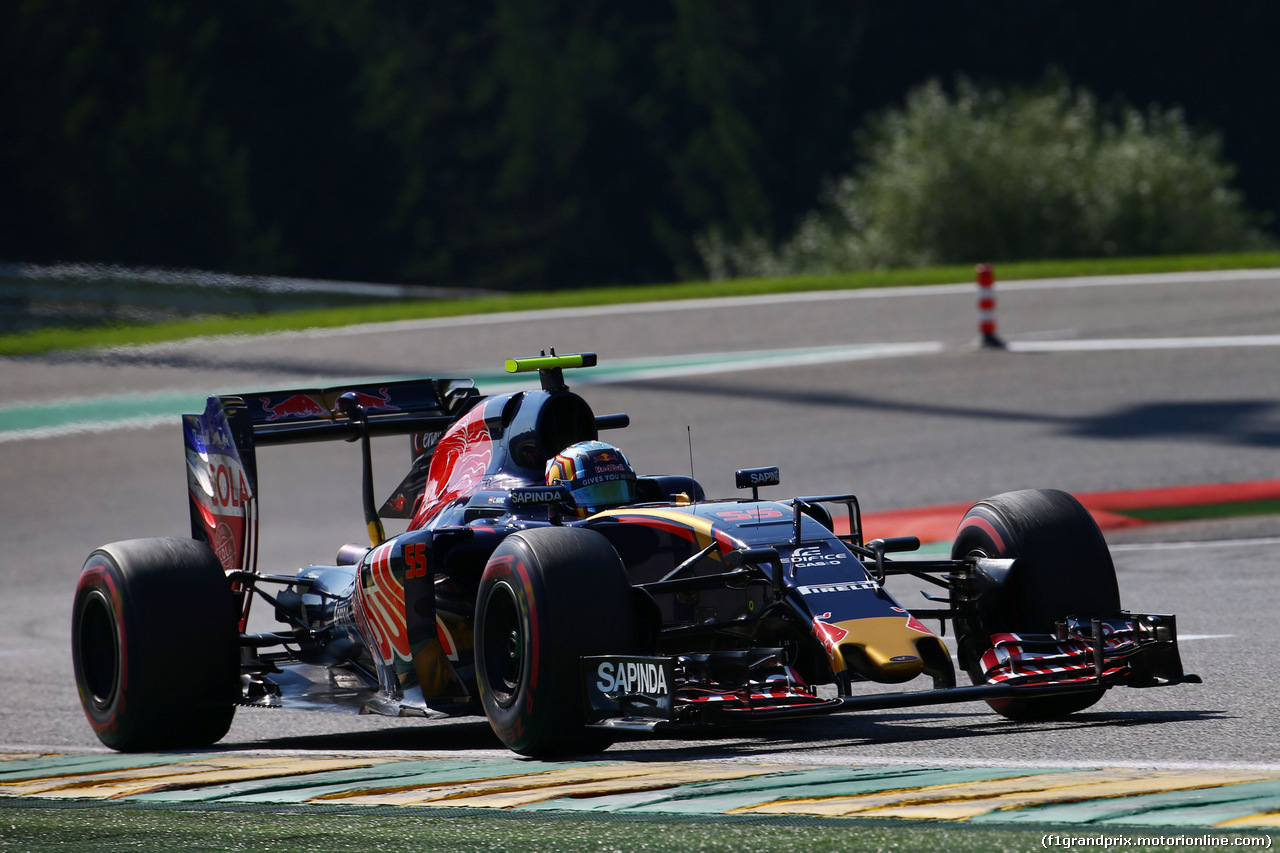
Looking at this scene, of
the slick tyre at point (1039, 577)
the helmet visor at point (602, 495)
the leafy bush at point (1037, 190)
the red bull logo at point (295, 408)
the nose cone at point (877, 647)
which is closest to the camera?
the nose cone at point (877, 647)

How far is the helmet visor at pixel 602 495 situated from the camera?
688 centimetres

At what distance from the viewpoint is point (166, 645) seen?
706 centimetres

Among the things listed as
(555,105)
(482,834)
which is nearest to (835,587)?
(482,834)

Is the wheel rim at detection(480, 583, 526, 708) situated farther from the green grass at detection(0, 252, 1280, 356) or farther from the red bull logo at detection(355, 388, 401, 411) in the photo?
the green grass at detection(0, 252, 1280, 356)

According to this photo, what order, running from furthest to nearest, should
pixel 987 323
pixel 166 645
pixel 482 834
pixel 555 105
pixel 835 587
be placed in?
pixel 555 105
pixel 987 323
pixel 166 645
pixel 835 587
pixel 482 834

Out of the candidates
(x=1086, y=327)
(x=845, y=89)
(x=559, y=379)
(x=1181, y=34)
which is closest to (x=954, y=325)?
(x=1086, y=327)

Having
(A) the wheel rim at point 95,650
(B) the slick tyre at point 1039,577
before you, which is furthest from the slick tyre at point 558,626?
(A) the wheel rim at point 95,650

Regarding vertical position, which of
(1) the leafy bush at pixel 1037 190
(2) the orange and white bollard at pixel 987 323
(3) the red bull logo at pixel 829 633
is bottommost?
(3) the red bull logo at pixel 829 633

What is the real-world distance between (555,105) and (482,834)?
162 feet

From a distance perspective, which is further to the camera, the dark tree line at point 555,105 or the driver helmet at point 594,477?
the dark tree line at point 555,105

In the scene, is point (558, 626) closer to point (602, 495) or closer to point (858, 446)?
point (602, 495)

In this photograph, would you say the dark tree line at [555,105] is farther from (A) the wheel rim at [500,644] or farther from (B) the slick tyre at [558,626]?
(B) the slick tyre at [558,626]

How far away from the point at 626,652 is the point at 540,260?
4762 cm

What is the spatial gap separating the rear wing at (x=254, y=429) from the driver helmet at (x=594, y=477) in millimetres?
1393
